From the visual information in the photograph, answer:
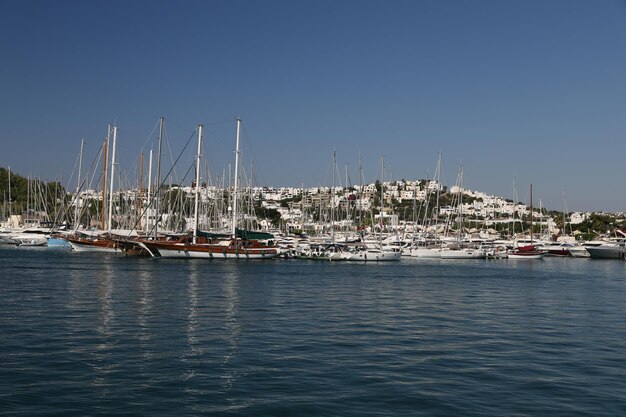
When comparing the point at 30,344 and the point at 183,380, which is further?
the point at 30,344

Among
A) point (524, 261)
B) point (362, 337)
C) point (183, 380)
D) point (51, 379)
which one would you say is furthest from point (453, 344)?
point (524, 261)

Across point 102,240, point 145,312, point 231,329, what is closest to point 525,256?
point 102,240

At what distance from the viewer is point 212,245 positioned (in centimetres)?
6469

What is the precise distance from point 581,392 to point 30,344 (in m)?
14.1

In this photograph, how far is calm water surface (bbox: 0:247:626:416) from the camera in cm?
1309

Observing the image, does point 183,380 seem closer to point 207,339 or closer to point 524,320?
point 207,339

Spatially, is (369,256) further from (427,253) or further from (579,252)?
(579,252)

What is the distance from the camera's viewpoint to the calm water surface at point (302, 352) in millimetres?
13086

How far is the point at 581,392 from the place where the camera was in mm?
14508

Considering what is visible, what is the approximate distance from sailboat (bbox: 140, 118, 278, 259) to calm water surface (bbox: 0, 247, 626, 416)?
91.5 ft

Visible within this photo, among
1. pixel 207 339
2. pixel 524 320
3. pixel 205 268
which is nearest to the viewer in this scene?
pixel 207 339

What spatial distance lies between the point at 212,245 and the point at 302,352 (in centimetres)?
4753

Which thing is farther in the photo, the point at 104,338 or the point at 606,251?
the point at 606,251

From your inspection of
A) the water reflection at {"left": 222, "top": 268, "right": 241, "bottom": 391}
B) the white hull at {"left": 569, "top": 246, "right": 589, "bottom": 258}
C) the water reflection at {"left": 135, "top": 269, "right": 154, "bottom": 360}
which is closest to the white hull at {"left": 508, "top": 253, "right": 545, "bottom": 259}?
the white hull at {"left": 569, "top": 246, "right": 589, "bottom": 258}
